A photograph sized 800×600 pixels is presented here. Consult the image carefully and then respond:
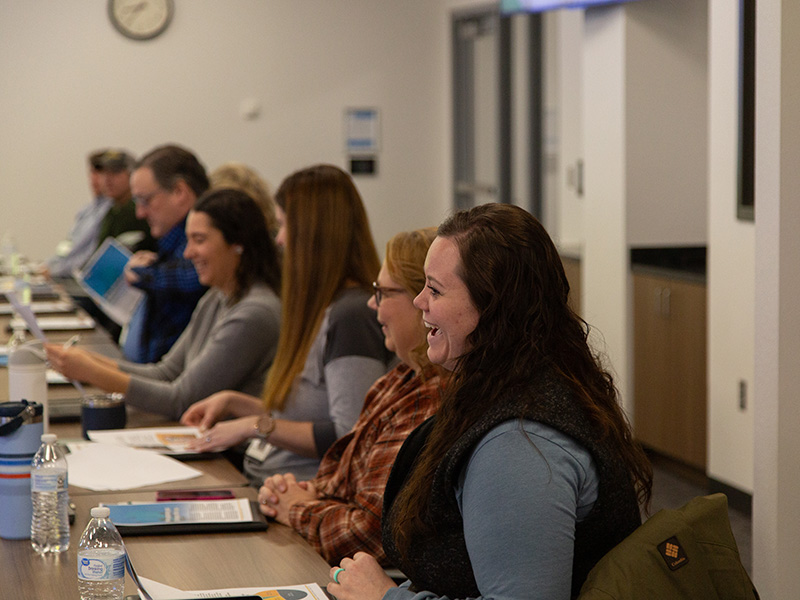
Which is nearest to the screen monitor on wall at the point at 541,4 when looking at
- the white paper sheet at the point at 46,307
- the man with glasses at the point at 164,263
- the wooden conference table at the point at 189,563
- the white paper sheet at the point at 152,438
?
the man with glasses at the point at 164,263

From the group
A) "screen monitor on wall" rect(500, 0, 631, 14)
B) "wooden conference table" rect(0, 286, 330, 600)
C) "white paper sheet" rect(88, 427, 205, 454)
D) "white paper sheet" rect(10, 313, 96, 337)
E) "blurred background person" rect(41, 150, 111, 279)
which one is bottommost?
"wooden conference table" rect(0, 286, 330, 600)

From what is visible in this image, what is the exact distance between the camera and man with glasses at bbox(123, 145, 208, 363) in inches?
141

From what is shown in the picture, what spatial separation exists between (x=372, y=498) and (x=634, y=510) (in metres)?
0.66

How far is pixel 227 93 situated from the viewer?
8461mm

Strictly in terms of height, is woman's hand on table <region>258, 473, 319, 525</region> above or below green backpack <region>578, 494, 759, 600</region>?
below

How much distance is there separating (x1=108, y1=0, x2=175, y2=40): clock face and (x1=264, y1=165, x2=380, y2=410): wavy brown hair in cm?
619

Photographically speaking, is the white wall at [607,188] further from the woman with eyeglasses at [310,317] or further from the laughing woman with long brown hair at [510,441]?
the laughing woman with long brown hair at [510,441]

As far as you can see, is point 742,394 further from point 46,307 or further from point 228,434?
point 46,307

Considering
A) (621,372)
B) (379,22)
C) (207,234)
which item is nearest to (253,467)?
(207,234)

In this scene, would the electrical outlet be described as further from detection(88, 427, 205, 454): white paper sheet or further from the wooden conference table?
the wooden conference table

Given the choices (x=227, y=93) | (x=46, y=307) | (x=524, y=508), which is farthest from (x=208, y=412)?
(x=227, y=93)

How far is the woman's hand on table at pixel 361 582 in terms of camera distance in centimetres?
153

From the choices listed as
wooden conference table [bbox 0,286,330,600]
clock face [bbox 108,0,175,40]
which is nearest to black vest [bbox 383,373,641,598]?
wooden conference table [bbox 0,286,330,600]

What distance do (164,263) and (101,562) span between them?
223cm
